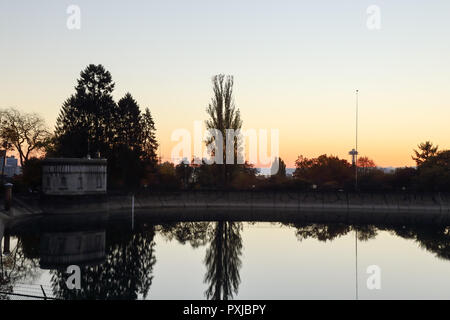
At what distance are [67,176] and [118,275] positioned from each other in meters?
36.4

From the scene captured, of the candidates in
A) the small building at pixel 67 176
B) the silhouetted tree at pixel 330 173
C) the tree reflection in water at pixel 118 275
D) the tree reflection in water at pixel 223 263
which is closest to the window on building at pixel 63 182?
the small building at pixel 67 176

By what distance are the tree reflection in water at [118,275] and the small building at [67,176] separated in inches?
899

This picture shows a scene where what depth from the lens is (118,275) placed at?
26500 millimetres

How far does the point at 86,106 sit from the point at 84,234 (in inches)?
1448

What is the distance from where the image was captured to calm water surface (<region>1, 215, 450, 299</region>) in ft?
74.2

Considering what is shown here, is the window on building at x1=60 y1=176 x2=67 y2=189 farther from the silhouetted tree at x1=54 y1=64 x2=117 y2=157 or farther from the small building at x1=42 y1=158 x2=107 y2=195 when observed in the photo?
the silhouetted tree at x1=54 y1=64 x2=117 y2=157

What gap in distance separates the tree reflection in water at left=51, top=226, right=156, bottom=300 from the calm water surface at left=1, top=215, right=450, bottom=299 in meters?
0.06

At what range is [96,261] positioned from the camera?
31.3 metres

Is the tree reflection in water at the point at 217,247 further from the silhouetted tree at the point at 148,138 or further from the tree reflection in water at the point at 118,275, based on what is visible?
the silhouetted tree at the point at 148,138

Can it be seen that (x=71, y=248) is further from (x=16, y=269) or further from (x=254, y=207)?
(x=254, y=207)

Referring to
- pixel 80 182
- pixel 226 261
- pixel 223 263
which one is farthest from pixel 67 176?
pixel 223 263

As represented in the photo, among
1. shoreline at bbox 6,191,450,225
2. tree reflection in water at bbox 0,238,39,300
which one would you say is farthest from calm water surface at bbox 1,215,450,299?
shoreline at bbox 6,191,450,225
